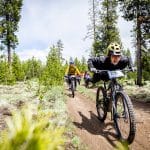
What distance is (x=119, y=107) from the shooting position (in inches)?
318

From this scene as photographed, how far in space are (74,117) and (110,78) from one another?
7.95ft

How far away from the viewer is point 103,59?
364 inches

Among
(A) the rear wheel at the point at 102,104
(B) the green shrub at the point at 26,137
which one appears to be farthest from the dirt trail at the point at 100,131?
(B) the green shrub at the point at 26,137

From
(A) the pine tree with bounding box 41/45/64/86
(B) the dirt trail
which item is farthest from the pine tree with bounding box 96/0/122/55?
(B) the dirt trail

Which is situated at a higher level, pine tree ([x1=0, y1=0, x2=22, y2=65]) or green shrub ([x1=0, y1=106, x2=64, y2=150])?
pine tree ([x1=0, y1=0, x2=22, y2=65])

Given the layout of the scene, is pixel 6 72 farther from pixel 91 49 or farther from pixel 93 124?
pixel 91 49

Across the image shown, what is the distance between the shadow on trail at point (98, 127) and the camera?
8.50 metres

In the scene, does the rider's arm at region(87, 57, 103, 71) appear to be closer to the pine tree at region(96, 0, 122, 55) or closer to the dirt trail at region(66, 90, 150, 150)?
the dirt trail at region(66, 90, 150, 150)

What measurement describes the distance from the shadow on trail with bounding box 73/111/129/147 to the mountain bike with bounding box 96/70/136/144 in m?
0.26

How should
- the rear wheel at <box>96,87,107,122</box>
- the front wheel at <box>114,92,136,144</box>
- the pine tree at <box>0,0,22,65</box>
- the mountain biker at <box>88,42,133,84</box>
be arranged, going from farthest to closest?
the pine tree at <box>0,0,22,65</box> → the rear wheel at <box>96,87,107,122</box> → the mountain biker at <box>88,42,133,84</box> → the front wheel at <box>114,92,136,144</box>

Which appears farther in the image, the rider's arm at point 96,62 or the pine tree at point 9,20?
the pine tree at point 9,20

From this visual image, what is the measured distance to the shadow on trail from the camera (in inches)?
335

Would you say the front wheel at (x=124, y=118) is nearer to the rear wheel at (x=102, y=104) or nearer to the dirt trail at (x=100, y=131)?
the dirt trail at (x=100, y=131)

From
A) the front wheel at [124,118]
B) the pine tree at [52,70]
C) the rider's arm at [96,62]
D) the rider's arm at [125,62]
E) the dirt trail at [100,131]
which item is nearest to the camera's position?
the front wheel at [124,118]
